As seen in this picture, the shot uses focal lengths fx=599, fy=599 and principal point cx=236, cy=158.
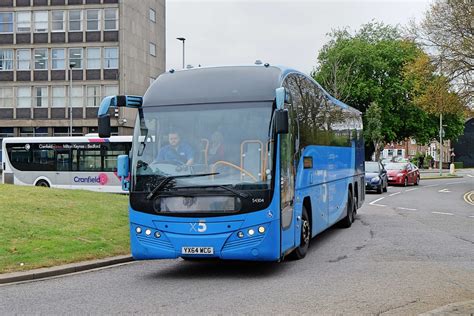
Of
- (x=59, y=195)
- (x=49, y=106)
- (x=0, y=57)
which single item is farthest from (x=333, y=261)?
(x=0, y=57)

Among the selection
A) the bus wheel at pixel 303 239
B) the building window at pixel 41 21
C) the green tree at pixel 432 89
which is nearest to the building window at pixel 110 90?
the building window at pixel 41 21

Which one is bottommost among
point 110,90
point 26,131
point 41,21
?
→ point 26,131

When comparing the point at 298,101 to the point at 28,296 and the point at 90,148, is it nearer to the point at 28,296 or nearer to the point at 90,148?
the point at 28,296

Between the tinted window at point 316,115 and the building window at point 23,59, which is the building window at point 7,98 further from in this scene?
the tinted window at point 316,115

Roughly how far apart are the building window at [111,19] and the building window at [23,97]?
982 centimetres

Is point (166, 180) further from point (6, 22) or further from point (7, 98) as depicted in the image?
A: point (6, 22)

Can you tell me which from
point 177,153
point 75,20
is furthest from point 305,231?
point 75,20

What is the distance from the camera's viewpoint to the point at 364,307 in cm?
719

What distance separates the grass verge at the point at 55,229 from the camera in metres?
10.3

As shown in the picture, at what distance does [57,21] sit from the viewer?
56531 mm

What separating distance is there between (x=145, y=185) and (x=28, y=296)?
2239mm

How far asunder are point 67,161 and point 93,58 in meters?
29.1

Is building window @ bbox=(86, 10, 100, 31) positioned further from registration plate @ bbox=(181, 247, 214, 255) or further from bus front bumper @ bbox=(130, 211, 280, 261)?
registration plate @ bbox=(181, 247, 214, 255)

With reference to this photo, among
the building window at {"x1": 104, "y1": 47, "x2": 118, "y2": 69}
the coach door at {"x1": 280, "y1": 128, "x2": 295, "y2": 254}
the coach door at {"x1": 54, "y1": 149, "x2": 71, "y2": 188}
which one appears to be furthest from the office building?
the coach door at {"x1": 280, "y1": 128, "x2": 295, "y2": 254}
